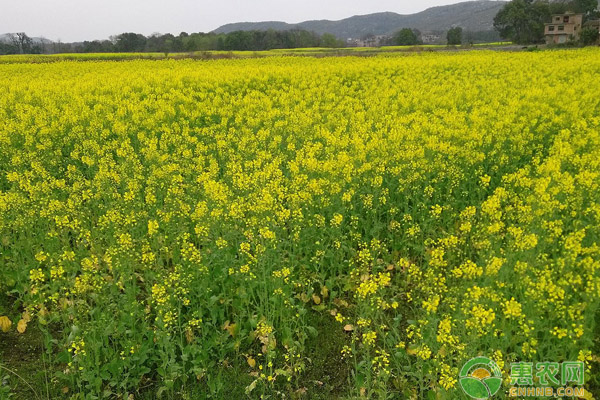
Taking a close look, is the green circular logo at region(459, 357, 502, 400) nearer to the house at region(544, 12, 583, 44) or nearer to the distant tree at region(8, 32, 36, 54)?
the house at region(544, 12, 583, 44)

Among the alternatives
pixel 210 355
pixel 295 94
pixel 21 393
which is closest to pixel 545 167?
pixel 210 355

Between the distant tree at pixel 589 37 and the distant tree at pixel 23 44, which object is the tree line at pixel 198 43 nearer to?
the distant tree at pixel 23 44

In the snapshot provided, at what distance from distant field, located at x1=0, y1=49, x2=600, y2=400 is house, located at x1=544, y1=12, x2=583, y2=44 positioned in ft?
266

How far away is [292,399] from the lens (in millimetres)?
4395

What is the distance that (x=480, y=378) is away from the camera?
3754mm

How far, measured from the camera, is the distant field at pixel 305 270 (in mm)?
4270

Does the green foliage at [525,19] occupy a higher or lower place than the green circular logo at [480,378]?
higher

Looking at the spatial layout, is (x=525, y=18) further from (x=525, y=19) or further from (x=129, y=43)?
(x=129, y=43)

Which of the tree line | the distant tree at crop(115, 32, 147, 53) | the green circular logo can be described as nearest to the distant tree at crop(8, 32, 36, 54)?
the tree line

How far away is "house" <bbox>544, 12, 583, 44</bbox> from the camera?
245 feet

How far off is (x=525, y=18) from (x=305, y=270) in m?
90.3

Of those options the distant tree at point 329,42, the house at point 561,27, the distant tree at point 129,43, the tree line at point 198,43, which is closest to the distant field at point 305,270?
the tree line at point 198,43

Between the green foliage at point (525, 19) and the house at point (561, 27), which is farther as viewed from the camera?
the green foliage at point (525, 19)

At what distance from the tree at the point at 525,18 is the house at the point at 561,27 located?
127cm
